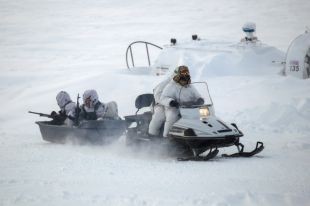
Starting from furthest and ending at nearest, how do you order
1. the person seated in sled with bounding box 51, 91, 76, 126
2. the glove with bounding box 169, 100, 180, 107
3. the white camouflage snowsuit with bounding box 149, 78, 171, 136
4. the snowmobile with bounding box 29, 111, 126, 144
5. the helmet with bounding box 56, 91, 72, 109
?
the helmet with bounding box 56, 91, 72, 109, the person seated in sled with bounding box 51, 91, 76, 126, the snowmobile with bounding box 29, 111, 126, 144, the white camouflage snowsuit with bounding box 149, 78, 171, 136, the glove with bounding box 169, 100, 180, 107

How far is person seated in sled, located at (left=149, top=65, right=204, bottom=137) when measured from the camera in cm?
954

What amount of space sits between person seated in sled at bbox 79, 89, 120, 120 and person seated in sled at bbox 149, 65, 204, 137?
1806 mm

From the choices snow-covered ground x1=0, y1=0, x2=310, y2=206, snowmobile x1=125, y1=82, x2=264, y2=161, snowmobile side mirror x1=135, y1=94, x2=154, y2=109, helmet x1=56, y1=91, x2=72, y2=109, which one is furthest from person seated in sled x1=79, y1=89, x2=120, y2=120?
snowmobile x1=125, y1=82, x2=264, y2=161

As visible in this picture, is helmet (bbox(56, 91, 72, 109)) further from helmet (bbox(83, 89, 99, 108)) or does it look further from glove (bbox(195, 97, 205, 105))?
glove (bbox(195, 97, 205, 105))

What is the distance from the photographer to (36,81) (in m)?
23.2

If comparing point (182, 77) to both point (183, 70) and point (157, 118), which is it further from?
point (157, 118)

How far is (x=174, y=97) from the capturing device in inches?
380

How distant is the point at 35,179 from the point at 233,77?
10144 millimetres

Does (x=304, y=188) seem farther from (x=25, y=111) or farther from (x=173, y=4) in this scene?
(x=173, y=4)

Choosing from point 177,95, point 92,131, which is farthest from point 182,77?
point 92,131

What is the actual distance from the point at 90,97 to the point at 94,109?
24 centimetres

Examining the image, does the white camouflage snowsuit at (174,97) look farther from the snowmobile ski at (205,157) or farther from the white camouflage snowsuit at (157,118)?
the snowmobile ski at (205,157)

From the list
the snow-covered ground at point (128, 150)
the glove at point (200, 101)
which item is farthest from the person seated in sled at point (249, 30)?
the glove at point (200, 101)

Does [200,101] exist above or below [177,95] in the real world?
below
